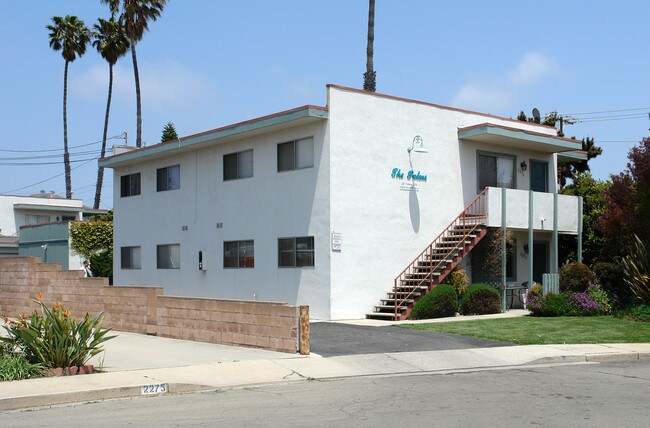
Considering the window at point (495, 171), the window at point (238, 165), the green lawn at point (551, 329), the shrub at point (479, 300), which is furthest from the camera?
the window at point (495, 171)

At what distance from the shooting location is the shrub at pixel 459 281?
2384 cm

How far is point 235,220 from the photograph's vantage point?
2559 cm

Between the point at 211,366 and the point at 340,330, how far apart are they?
6.34 metres

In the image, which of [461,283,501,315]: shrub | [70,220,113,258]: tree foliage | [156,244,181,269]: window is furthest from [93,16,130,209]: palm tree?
[461,283,501,315]: shrub

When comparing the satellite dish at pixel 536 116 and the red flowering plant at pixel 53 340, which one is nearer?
the red flowering plant at pixel 53 340

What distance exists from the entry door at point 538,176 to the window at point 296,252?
9.67 metres

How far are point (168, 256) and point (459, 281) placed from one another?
1107cm

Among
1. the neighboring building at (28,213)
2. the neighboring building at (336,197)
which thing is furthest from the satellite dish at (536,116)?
the neighboring building at (28,213)

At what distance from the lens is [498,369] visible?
1427cm

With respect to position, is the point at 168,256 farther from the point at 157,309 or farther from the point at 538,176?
the point at 538,176

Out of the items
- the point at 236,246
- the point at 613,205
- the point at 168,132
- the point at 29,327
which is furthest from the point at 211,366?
the point at 168,132

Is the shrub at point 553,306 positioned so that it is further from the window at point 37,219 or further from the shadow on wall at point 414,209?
the window at point 37,219

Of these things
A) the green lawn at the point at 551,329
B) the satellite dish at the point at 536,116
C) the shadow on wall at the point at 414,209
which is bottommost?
the green lawn at the point at 551,329

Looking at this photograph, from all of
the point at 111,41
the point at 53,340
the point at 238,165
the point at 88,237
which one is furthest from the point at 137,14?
the point at 53,340
